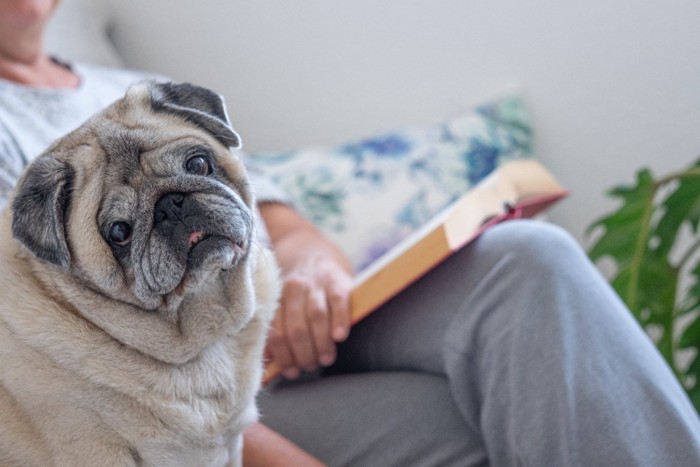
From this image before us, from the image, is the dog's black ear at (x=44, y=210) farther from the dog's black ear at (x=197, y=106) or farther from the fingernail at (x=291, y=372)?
the fingernail at (x=291, y=372)

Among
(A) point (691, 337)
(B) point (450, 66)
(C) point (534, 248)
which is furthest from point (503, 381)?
(B) point (450, 66)

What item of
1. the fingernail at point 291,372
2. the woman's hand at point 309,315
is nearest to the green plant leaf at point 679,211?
the woman's hand at point 309,315

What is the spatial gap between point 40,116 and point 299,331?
505mm

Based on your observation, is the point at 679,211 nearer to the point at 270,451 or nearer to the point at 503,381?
the point at 503,381

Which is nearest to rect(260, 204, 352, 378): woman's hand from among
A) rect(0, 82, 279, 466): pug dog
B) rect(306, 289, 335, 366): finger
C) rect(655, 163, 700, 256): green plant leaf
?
rect(306, 289, 335, 366): finger

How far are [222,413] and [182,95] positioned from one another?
0.38 meters

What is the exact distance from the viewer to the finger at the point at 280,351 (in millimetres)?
1216

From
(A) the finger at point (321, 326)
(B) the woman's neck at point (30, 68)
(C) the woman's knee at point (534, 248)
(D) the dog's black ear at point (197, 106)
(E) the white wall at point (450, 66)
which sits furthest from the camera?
(E) the white wall at point (450, 66)

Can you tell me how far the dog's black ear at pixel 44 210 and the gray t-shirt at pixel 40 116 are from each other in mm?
222

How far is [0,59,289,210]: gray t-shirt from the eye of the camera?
1.10 meters

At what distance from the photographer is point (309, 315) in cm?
121

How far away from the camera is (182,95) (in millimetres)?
988

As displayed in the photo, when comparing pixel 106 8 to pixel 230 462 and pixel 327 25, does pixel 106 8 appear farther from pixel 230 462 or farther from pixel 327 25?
pixel 230 462

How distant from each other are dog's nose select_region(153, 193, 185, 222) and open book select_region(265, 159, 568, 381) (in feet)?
1.23
